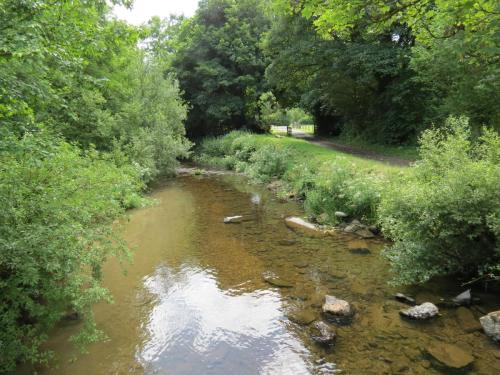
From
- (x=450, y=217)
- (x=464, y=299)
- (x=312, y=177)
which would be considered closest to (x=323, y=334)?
(x=464, y=299)

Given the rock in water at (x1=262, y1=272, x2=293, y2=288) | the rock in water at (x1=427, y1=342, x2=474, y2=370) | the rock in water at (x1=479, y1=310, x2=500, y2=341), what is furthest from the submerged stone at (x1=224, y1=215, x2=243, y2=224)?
the rock in water at (x1=479, y1=310, x2=500, y2=341)

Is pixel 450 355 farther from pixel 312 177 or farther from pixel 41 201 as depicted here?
pixel 312 177

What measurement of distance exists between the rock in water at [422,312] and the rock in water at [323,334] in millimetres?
1427

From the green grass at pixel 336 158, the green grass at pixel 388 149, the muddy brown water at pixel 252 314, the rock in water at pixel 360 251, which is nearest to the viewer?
the muddy brown water at pixel 252 314

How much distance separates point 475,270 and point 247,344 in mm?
4875

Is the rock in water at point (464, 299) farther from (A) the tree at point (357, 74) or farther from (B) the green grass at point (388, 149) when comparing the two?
(A) the tree at point (357, 74)

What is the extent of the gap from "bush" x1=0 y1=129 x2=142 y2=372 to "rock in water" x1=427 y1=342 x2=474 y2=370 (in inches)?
199

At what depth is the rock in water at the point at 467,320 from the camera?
19.7 ft

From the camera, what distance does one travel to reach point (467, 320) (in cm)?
621

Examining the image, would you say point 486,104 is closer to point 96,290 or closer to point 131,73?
point 96,290

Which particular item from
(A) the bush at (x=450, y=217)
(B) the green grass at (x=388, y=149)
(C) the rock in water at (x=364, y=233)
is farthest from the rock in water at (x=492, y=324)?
(B) the green grass at (x=388, y=149)

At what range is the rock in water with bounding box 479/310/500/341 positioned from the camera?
5.65 metres

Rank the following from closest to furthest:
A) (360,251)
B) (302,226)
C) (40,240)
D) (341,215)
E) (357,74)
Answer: (40,240) < (360,251) < (341,215) < (302,226) < (357,74)

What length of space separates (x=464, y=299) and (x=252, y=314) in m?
3.97
